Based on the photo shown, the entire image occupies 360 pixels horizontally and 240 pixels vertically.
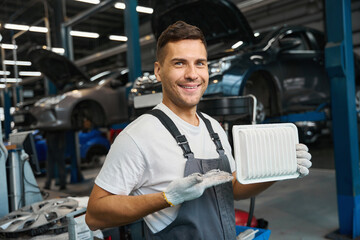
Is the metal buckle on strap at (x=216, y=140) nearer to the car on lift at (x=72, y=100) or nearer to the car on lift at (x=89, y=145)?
the car on lift at (x=72, y=100)

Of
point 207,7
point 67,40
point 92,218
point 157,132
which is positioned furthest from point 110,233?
point 67,40

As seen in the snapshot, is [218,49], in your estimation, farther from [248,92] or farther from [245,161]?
[245,161]

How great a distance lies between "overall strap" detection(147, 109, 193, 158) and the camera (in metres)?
1.22

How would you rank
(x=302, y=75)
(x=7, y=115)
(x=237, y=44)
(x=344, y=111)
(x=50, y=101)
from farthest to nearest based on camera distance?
(x=7, y=115), (x=50, y=101), (x=302, y=75), (x=237, y=44), (x=344, y=111)

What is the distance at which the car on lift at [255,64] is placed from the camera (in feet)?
11.7

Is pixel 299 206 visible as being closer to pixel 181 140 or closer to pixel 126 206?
pixel 181 140

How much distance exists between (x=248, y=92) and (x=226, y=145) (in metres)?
2.61

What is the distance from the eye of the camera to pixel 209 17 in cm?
414

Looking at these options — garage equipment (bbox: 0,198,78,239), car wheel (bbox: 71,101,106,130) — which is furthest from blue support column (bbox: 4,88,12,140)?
garage equipment (bbox: 0,198,78,239)

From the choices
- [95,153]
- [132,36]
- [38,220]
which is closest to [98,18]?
[95,153]

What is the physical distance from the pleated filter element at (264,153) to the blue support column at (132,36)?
3.37 m

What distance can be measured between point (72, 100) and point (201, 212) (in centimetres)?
480

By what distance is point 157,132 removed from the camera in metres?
1.23

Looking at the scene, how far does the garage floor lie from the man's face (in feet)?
7.18
